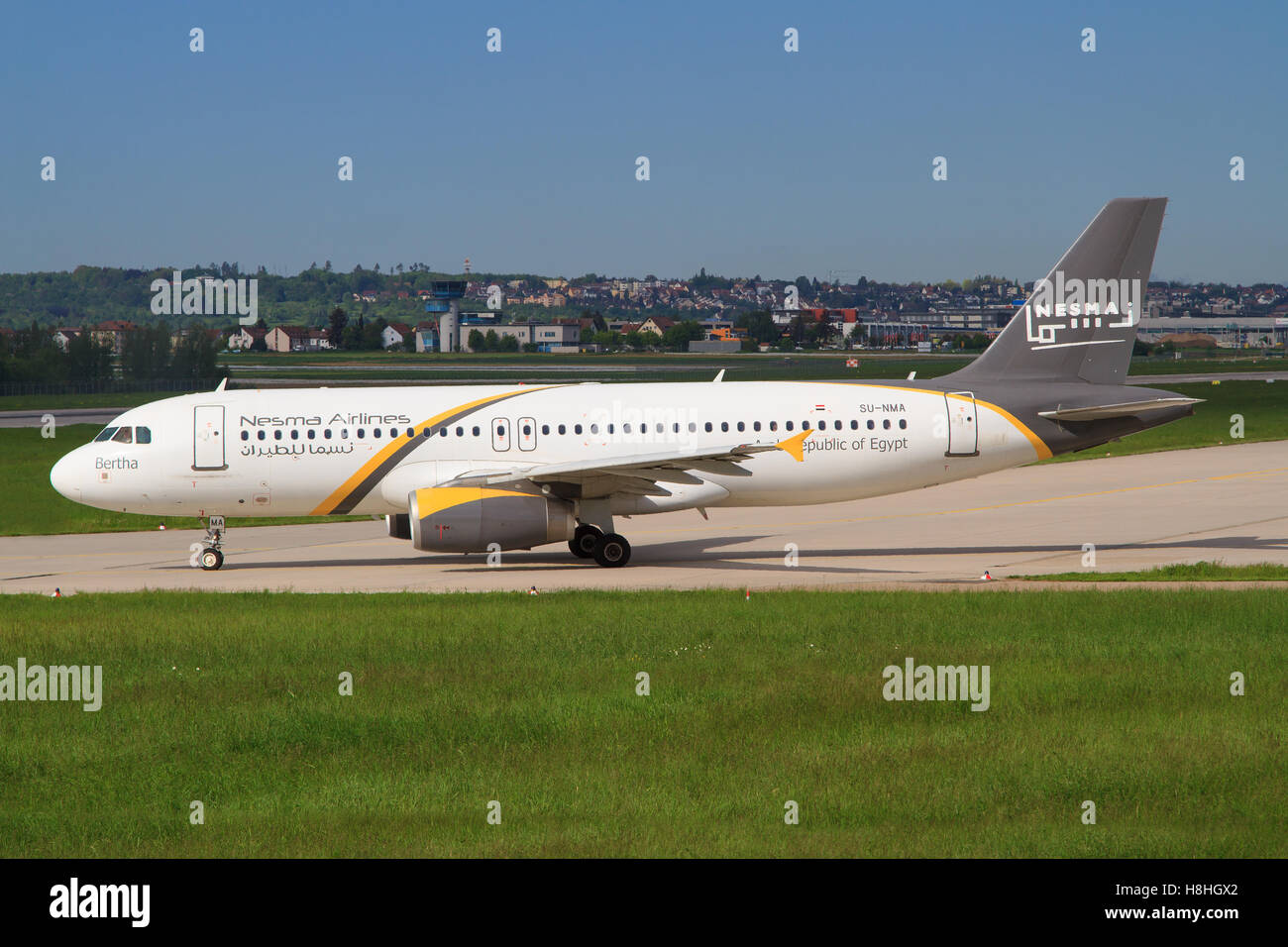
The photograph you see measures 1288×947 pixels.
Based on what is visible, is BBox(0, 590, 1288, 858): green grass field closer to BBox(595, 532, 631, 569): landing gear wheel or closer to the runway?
the runway

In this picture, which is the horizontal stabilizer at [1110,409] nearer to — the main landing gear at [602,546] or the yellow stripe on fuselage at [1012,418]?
the yellow stripe on fuselage at [1012,418]

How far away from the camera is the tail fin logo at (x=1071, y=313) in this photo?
30703 millimetres

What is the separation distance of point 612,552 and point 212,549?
8.71 metres

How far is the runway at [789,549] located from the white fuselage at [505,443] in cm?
163

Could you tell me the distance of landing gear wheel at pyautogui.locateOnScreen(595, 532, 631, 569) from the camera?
29016 millimetres

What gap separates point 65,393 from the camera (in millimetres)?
101500

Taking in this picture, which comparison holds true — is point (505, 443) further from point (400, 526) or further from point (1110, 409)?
point (1110, 409)

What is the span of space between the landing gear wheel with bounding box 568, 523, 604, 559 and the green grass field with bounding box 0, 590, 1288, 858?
7554mm

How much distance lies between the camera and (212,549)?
2939 centimetres

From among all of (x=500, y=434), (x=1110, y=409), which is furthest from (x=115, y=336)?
(x=1110, y=409)

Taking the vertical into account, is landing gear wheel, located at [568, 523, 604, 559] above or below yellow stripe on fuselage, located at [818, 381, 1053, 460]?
below

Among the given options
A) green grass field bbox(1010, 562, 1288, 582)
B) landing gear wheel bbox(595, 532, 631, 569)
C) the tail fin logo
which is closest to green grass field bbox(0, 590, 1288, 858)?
green grass field bbox(1010, 562, 1288, 582)
